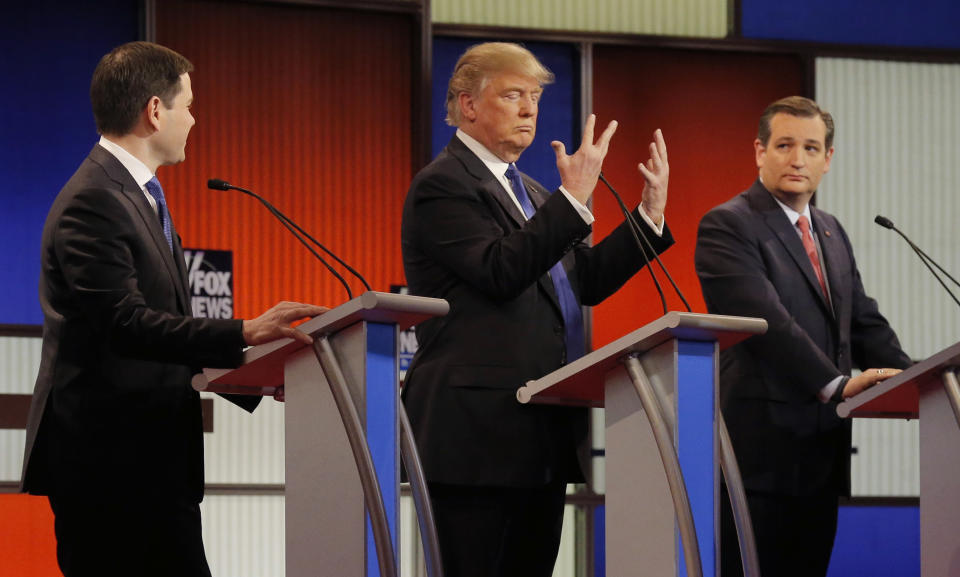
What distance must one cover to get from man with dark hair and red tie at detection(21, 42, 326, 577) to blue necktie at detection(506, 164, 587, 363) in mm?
839

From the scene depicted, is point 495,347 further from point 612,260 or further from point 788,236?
point 788,236

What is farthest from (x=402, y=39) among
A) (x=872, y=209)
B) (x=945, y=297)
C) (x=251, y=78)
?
(x=945, y=297)

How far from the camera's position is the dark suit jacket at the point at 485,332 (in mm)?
2893

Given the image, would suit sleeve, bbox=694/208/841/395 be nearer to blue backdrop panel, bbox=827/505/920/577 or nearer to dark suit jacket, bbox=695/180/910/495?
dark suit jacket, bbox=695/180/910/495

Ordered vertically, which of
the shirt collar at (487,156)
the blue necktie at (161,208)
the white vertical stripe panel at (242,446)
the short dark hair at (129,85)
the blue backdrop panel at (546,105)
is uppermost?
the blue backdrop panel at (546,105)

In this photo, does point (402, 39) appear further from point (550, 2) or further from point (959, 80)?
point (959, 80)

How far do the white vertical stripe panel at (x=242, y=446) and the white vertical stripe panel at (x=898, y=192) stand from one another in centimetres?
237

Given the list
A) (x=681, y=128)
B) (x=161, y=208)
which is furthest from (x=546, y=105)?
(x=161, y=208)

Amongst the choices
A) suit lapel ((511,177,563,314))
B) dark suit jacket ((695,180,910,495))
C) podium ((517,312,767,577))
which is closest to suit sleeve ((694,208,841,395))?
dark suit jacket ((695,180,910,495))

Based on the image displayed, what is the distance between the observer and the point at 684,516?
2.38m

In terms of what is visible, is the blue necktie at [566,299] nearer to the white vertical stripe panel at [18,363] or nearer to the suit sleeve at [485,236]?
the suit sleeve at [485,236]

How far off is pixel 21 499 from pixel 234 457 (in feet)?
2.50

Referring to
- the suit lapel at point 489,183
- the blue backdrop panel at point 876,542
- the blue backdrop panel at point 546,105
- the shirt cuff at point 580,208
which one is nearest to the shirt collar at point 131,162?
the suit lapel at point 489,183

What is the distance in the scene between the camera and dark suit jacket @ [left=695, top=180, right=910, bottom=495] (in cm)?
355
